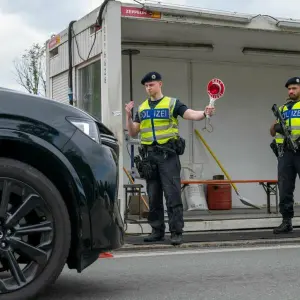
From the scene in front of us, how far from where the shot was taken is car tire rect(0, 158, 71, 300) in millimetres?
3572

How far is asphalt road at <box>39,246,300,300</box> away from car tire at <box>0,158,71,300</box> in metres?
0.49

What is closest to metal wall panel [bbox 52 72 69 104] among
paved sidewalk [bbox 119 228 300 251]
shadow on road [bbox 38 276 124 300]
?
paved sidewalk [bbox 119 228 300 251]

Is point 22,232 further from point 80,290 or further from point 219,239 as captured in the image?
point 219,239

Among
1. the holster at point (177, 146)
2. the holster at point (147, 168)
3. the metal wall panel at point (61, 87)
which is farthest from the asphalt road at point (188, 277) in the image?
the metal wall panel at point (61, 87)

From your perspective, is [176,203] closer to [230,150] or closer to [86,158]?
[86,158]

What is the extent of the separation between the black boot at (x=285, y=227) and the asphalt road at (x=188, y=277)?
57.2 inches

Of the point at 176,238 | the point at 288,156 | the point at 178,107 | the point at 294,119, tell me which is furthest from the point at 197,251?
the point at 294,119

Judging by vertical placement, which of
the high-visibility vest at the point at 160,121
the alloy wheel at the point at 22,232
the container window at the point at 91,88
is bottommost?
the alloy wheel at the point at 22,232

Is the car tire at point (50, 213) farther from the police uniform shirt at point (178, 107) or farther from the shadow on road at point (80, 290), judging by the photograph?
the police uniform shirt at point (178, 107)

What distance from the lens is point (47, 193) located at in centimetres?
361

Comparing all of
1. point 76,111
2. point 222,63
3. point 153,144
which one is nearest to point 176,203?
point 153,144

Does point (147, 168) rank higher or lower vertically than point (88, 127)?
lower

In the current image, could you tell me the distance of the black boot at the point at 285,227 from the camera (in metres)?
7.84

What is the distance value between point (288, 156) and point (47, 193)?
4798 mm
